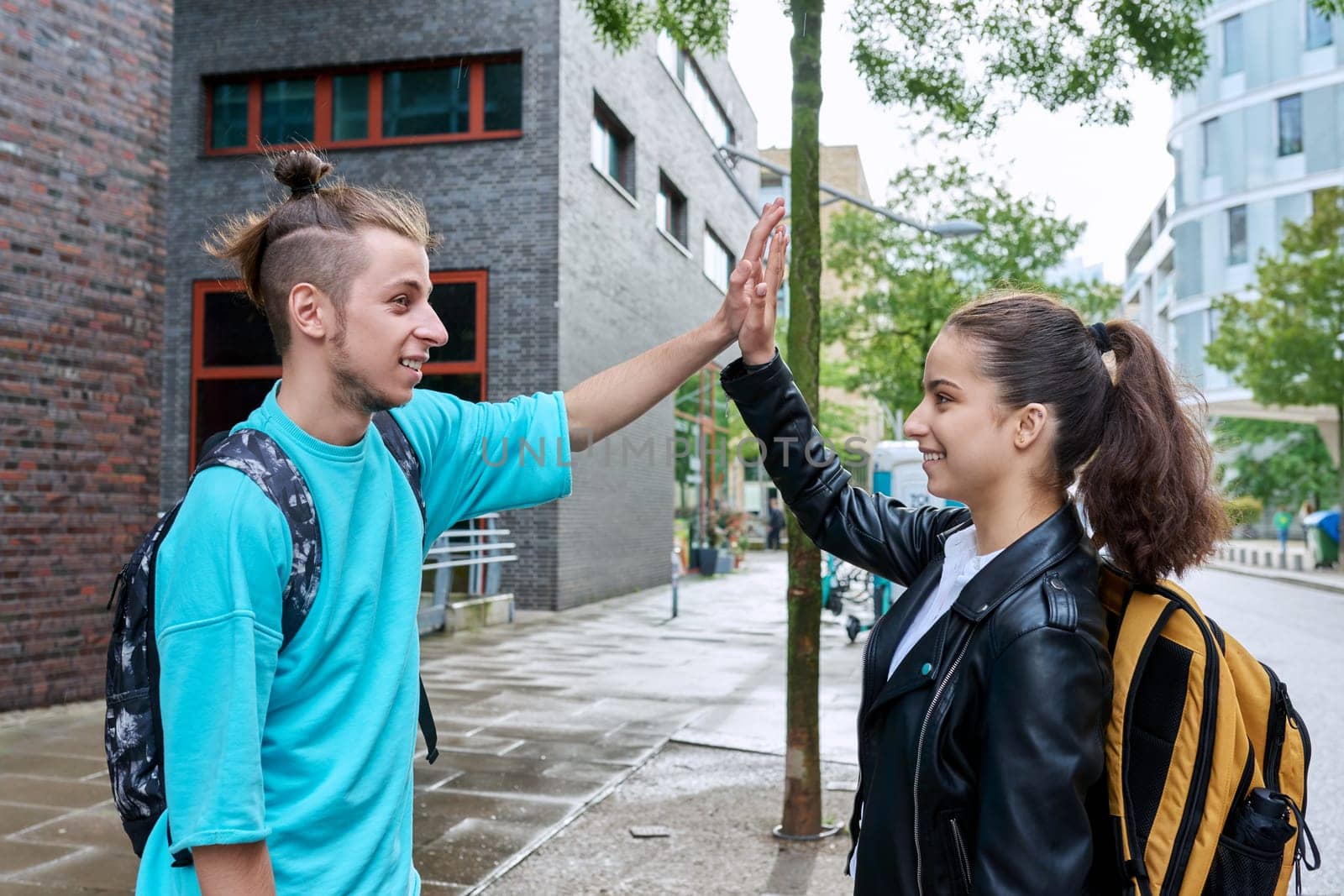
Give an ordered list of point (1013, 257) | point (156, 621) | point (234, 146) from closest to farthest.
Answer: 1. point (156, 621)
2. point (234, 146)
3. point (1013, 257)

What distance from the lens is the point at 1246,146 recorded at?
42.4 meters

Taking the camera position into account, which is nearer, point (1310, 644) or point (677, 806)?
point (677, 806)

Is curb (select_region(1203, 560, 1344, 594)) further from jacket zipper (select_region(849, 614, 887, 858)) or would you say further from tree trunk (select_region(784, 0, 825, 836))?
jacket zipper (select_region(849, 614, 887, 858))

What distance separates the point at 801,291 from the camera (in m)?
4.89

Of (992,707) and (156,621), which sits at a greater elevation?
(156,621)

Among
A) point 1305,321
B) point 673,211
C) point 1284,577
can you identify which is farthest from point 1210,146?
point 673,211

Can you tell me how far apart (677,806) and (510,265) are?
419 inches

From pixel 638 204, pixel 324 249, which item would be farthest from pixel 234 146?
pixel 324 249

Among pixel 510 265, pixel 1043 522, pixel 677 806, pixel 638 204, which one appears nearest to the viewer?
pixel 1043 522

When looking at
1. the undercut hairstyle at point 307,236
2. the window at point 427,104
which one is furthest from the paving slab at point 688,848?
the window at point 427,104

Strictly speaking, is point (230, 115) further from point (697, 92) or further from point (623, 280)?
point (697, 92)

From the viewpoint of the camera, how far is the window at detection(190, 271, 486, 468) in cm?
1517

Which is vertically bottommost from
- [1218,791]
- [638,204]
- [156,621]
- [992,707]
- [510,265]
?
[1218,791]

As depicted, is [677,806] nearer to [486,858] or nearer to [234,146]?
[486,858]
